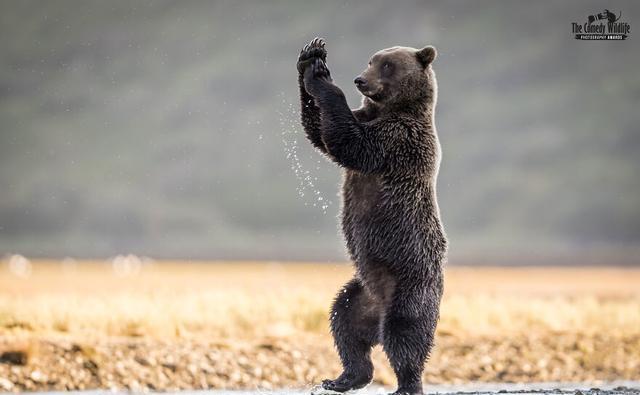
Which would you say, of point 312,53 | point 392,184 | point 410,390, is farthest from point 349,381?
point 312,53

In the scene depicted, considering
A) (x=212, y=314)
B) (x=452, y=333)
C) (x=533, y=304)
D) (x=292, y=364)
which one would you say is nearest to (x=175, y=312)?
(x=212, y=314)

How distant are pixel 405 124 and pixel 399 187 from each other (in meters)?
0.56

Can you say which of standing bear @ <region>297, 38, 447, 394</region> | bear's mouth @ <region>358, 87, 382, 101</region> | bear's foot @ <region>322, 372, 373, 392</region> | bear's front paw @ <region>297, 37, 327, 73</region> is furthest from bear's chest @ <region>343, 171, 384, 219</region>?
bear's foot @ <region>322, 372, 373, 392</region>

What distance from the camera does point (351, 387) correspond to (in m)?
8.98

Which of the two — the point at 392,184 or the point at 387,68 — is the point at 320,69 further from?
the point at 392,184

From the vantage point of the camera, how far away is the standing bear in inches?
329

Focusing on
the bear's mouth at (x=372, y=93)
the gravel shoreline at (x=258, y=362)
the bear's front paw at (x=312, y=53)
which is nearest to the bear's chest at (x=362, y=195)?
the bear's mouth at (x=372, y=93)

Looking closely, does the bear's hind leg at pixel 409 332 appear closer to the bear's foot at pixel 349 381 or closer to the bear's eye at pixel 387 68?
the bear's foot at pixel 349 381

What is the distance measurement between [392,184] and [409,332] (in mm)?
1302

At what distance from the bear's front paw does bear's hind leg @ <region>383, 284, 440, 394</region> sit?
2.13 meters

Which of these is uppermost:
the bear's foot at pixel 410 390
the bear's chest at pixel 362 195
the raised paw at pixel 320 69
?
the raised paw at pixel 320 69

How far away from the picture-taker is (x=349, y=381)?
898 centimetres

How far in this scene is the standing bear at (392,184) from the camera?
8.36 meters

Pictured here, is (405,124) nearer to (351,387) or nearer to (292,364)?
(351,387)
